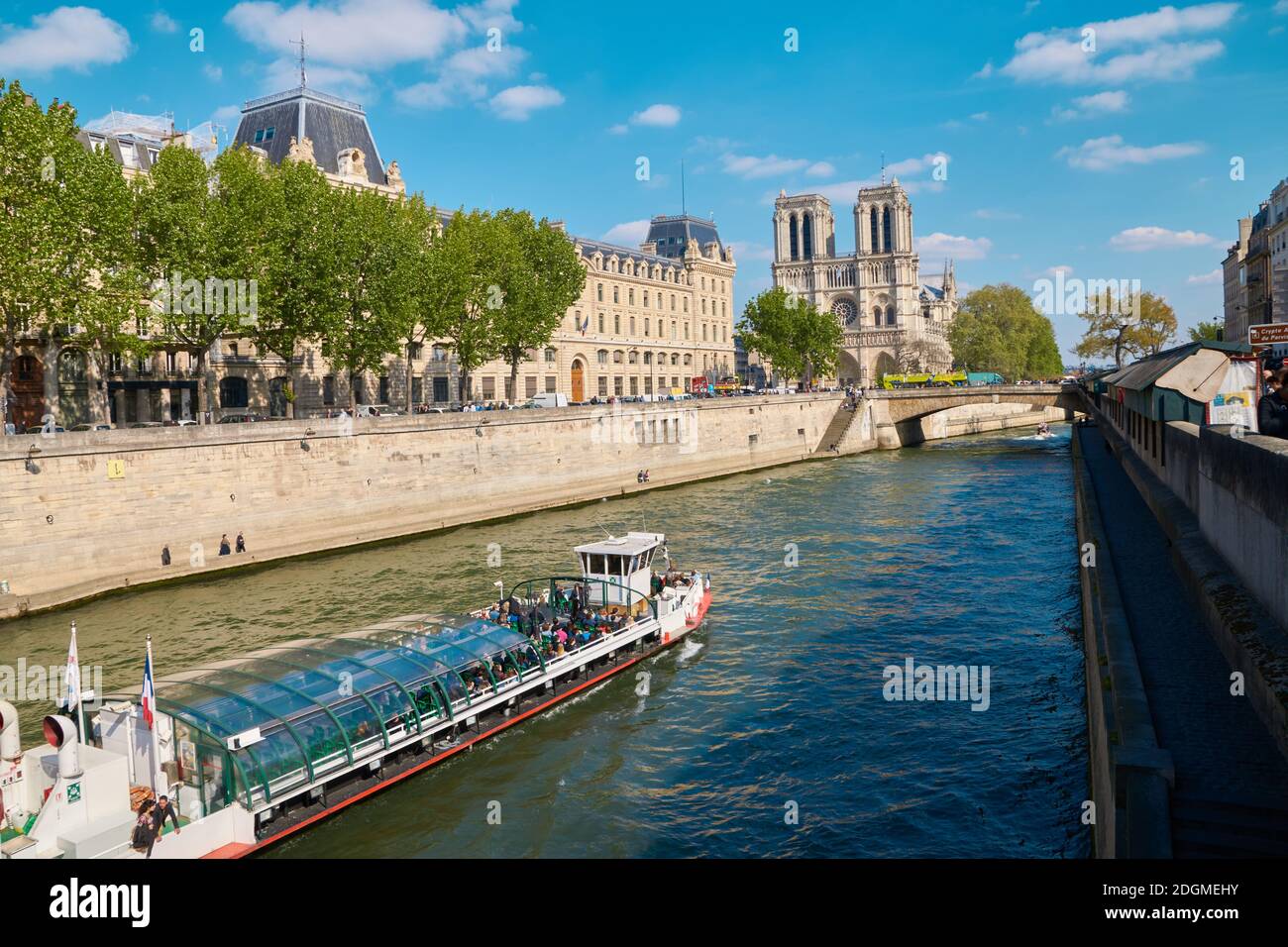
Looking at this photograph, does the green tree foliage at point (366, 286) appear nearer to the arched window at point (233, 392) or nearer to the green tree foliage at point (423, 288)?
the green tree foliage at point (423, 288)

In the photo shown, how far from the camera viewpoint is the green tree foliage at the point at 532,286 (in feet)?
200

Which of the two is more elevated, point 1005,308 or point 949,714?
point 1005,308

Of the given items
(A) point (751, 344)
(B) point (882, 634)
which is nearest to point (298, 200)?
(B) point (882, 634)

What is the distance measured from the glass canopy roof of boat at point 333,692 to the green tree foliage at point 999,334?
13237 cm

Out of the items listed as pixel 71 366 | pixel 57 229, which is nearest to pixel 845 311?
pixel 71 366

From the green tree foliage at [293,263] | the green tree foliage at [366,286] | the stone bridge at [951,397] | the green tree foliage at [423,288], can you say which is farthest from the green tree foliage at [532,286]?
the stone bridge at [951,397]

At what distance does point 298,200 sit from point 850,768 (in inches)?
1555

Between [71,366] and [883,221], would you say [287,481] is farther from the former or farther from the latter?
[883,221]

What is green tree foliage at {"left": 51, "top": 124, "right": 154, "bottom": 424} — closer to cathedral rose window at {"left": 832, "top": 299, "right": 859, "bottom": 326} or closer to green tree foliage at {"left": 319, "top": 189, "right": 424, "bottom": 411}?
green tree foliage at {"left": 319, "top": 189, "right": 424, "bottom": 411}

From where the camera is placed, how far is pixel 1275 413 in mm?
22500

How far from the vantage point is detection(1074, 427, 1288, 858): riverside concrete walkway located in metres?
10.2

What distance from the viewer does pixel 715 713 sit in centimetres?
2155

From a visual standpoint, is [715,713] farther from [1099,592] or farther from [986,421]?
[986,421]

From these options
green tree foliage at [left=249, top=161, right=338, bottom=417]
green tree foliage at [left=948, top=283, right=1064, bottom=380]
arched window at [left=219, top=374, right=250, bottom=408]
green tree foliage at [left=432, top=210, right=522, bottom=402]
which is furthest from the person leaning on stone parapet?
green tree foliage at [left=948, top=283, right=1064, bottom=380]
